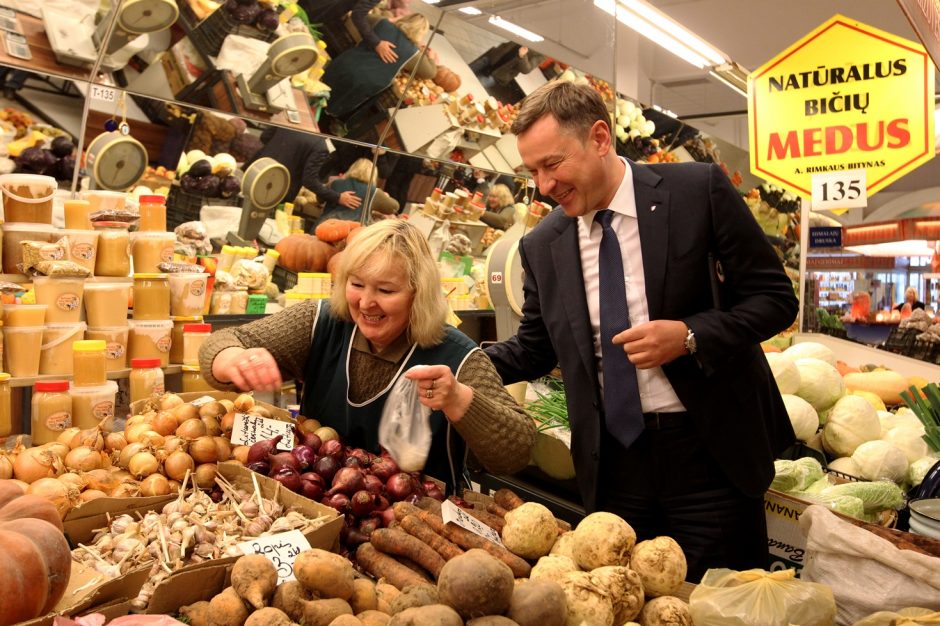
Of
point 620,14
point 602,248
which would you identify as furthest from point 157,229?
point 620,14

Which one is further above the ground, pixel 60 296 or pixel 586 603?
pixel 60 296

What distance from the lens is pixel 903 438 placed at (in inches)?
136

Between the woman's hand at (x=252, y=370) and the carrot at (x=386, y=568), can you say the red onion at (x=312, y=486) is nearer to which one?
the carrot at (x=386, y=568)

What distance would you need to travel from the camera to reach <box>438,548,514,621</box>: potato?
121cm

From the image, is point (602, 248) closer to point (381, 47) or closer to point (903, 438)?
point (903, 438)

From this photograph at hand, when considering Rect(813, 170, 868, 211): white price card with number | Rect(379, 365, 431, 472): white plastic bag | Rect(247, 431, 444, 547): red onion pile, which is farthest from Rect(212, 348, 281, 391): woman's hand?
Rect(813, 170, 868, 211): white price card with number

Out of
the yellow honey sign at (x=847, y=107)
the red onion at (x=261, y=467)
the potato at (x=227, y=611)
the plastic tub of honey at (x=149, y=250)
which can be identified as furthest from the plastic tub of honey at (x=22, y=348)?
the yellow honey sign at (x=847, y=107)

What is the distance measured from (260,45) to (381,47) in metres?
1.01

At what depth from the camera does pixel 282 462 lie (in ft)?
6.64

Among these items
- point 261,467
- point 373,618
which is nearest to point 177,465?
point 261,467

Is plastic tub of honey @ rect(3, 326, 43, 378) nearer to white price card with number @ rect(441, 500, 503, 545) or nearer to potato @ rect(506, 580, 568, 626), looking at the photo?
white price card with number @ rect(441, 500, 503, 545)

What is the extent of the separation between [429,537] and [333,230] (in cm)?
371

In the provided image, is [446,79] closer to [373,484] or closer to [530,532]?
[373,484]

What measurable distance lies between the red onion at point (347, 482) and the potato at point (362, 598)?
1.72 ft
